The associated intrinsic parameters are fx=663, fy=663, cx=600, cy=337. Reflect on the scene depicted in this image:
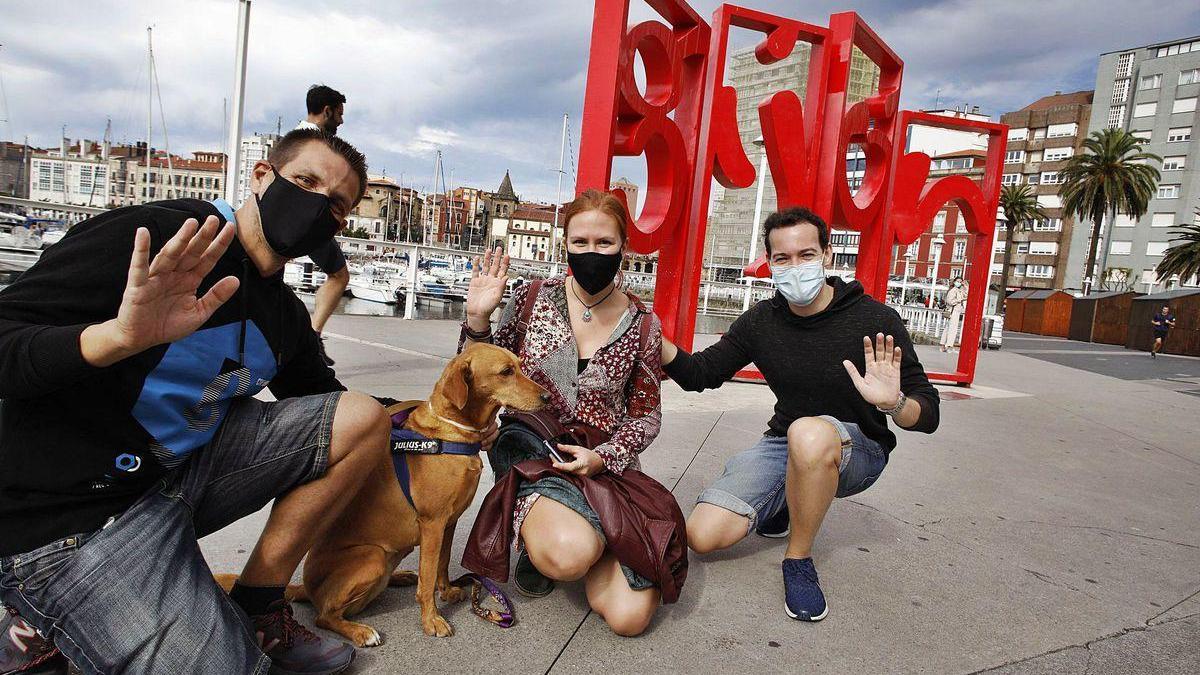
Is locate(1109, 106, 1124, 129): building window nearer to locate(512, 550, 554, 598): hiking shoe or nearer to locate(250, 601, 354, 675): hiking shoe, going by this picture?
locate(512, 550, 554, 598): hiking shoe

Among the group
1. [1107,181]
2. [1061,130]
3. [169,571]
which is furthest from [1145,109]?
[169,571]

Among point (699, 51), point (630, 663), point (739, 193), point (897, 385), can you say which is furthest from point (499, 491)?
point (739, 193)

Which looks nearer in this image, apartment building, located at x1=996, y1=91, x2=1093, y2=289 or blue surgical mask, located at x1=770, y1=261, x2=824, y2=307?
blue surgical mask, located at x1=770, y1=261, x2=824, y2=307

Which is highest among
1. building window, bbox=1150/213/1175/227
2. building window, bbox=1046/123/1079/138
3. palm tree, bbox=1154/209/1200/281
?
building window, bbox=1046/123/1079/138

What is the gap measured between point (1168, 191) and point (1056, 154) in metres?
12.7

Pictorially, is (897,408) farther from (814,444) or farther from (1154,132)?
(1154,132)

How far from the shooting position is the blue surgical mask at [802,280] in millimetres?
3221

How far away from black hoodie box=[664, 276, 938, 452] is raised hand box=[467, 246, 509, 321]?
0.98 meters

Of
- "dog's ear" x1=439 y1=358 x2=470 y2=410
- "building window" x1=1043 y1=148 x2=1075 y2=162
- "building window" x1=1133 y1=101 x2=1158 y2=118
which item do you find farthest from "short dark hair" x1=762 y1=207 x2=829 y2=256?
"building window" x1=1043 y1=148 x2=1075 y2=162

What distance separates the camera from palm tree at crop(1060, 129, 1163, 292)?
129ft

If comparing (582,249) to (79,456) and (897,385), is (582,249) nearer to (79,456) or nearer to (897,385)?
(897,385)

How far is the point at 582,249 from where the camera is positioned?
2822mm

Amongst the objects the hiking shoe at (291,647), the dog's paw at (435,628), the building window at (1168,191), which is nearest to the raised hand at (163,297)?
the hiking shoe at (291,647)

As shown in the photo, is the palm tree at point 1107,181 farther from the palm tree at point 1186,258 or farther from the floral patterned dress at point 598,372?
the floral patterned dress at point 598,372
